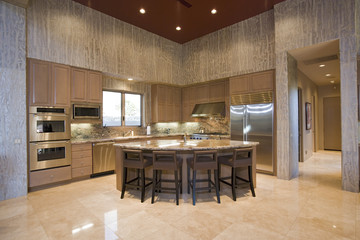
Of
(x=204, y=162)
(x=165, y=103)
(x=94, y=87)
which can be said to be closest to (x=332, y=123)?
(x=165, y=103)

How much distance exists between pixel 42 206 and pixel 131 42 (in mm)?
4463

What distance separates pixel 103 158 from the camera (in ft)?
16.4

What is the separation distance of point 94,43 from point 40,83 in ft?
5.27

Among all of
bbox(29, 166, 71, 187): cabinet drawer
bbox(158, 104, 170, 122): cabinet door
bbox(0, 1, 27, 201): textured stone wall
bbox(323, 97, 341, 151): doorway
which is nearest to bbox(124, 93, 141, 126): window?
bbox(158, 104, 170, 122): cabinet door

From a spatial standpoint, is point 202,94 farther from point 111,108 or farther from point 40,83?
point 40,83

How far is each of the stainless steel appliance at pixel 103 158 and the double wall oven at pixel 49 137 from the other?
61cm

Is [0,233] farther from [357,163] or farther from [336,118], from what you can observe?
[336,118]

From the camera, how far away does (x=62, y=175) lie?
432 centimetres

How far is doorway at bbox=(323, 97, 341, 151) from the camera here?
28.2ft

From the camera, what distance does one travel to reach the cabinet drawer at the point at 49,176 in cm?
394

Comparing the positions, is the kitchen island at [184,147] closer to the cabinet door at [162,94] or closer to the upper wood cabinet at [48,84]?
the upper wood cabinet at [48,84]

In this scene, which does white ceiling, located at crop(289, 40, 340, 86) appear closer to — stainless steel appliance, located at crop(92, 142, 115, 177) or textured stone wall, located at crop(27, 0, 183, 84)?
textured stone wall, located at crop(27, 0, 183, 84)

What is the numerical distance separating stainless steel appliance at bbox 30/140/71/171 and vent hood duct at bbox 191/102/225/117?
3.94 meters

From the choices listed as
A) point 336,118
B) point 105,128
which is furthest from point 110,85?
point 336,118
